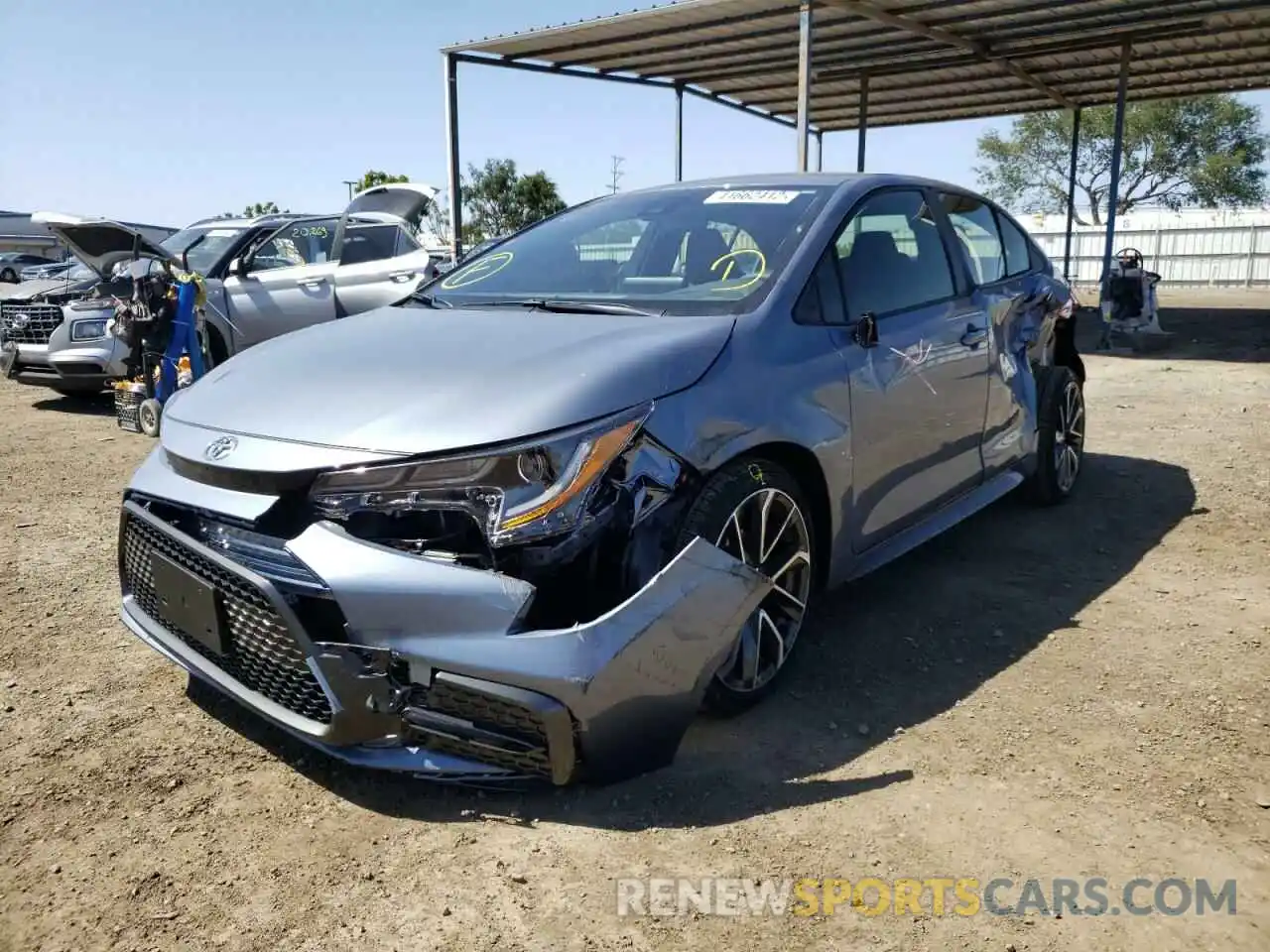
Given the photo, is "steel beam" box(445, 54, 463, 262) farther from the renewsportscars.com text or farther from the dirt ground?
the renewsportscars.com text

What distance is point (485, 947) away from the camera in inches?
80.2

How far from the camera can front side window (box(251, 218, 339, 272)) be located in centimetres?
930

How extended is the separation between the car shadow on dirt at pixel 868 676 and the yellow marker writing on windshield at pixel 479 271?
5.60ft

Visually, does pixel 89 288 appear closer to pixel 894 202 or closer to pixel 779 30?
pixel 894 202

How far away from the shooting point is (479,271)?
152 inches

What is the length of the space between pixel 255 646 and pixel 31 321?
8040 millimetres

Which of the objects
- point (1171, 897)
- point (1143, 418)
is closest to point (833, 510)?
point (1171, 897)

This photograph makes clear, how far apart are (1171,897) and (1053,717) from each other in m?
0.84

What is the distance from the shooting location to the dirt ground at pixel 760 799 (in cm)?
211

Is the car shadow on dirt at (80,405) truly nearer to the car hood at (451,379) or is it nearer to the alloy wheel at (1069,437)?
the car hood at (451,379)

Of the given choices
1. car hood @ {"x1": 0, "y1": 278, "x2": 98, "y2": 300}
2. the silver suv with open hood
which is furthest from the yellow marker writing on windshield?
car hood @ {"x1": 0, "y1": 278, "x2": 98, "y2": 300}

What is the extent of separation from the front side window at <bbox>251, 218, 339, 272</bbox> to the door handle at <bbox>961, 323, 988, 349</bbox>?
7.15 m

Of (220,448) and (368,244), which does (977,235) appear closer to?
(220,448)

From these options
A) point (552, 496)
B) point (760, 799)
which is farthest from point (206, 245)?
point (760, 799)
